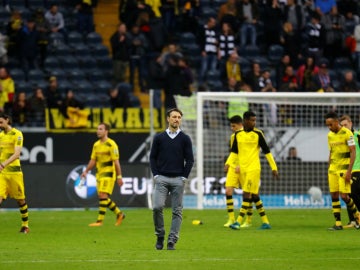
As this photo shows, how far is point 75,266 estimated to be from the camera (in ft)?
45.7

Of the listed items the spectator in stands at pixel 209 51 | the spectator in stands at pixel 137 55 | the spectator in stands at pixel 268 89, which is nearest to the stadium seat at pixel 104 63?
→ the spectator in stands at pixel 137 55

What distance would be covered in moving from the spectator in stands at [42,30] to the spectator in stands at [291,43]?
23.6ft

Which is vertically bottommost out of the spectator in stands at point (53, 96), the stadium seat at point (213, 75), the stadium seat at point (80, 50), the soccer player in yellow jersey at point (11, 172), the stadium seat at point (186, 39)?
the soccer player in yellow jersey at point (11, 172)

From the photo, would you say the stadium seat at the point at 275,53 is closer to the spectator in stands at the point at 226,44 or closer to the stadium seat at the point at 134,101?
the spectator in stands at the point at 226,44

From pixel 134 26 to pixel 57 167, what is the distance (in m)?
6.95

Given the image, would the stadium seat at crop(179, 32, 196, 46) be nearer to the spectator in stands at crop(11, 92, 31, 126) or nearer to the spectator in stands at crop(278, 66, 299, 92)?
the spectator in stands at crop(278, 66, 299, 92)

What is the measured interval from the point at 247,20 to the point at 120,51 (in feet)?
14.6

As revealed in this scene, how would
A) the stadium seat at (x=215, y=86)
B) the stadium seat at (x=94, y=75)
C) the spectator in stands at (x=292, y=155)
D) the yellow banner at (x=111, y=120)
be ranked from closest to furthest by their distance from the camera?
1. the spectator in stands at (x=292, y=155)
2. the yellow banner at (x=111, y=120)
3. the stadium seat at (x=215, y=86)
4. the stadium seat at (x=94, y=75)

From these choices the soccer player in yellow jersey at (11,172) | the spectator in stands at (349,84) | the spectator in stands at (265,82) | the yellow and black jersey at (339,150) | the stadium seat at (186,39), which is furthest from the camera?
the stadium seat at (186,39)

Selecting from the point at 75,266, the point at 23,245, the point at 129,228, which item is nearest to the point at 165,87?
the point at 129,228

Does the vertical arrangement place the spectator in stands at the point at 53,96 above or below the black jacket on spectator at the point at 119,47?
below

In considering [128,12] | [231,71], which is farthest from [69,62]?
[231,71]

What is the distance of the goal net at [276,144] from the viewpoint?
29094 millimetres

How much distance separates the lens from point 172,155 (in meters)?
15.8
